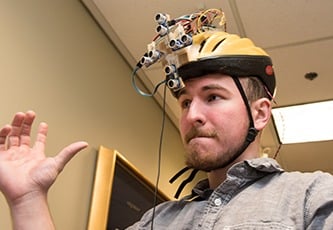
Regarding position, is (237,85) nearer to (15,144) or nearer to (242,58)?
(242,58)

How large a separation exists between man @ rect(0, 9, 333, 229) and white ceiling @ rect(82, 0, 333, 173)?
608 millimetres

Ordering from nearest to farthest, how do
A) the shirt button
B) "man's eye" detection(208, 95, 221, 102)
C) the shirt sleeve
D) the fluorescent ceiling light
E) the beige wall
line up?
the shirt sleeve < the shirt button < "man's eye" detection(208, 95, 221, 102) < the beige wall < the fluorescent ceiling light

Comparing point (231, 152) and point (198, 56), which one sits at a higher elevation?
point (198, 56)

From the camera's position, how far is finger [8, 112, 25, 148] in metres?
0.98

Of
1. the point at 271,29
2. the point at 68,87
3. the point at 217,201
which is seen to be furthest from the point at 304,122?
the point at 217,201

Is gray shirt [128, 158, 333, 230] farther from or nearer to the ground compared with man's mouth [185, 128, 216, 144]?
nearer to the ground

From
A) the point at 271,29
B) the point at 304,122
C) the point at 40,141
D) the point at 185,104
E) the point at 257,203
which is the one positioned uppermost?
the point at 40,141

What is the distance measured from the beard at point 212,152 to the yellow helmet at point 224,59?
156 mm

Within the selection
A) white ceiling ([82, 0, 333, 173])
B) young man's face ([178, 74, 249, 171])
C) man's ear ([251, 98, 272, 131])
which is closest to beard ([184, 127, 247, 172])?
young man's face ([178, 74, 249, 171])

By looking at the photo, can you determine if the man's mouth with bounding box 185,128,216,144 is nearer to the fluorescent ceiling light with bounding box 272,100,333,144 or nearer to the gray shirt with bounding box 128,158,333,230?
the gray shirt with bounding box 128,158,333,230

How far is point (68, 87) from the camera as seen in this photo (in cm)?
153

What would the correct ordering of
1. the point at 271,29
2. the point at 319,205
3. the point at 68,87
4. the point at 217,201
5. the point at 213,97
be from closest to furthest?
1. the point at 319,205
2. the point at 217,201
3. the point at 213,97
4. the point at 68,87
5. the point at 271,29

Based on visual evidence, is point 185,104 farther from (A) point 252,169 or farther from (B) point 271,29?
(B) point 271,29

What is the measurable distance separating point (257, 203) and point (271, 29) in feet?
3.62
